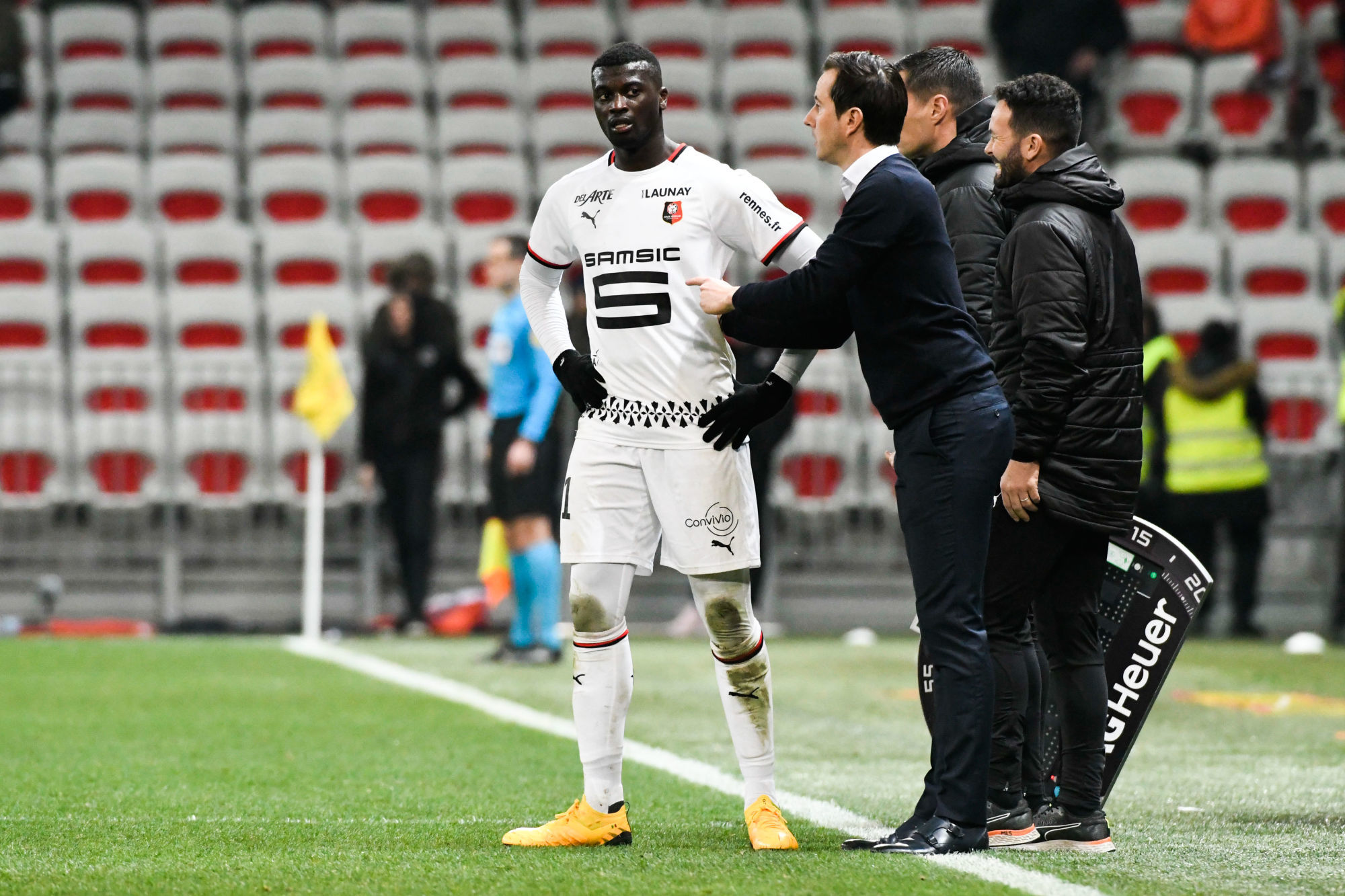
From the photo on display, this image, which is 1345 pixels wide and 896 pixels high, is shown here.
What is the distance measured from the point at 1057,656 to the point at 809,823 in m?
0.82

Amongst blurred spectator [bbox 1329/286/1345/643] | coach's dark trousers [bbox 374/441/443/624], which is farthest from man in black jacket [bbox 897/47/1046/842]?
blurred spectator [bbox 1329/286/1345/643]

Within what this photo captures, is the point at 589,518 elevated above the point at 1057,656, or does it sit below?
above

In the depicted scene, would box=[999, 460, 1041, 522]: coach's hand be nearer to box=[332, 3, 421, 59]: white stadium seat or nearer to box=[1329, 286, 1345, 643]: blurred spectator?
box=[1329, 286, 1345, 643]: blurred spectator

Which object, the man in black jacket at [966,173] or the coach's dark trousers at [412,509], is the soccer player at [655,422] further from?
the coach's dark trousers at [412,509]

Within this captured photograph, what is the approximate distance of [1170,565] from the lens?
4977 millimetres

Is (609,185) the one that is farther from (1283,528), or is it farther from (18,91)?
(18,91)

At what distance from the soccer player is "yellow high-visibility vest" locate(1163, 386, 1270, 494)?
7.87m

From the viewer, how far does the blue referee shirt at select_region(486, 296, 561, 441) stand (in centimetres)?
930

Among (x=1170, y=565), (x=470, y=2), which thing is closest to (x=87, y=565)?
(x=470, y=2)

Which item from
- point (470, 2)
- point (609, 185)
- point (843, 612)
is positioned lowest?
point (843, 612)

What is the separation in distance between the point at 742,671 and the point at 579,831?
1.92 feet

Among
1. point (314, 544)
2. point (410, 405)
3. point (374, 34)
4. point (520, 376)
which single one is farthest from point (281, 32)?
point (520, 376)

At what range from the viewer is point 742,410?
177 inches

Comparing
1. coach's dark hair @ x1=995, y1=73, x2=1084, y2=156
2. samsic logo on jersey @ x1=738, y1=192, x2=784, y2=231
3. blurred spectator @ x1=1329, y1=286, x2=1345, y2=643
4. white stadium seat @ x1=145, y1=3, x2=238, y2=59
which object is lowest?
blurred spectator @ x1=1329, y1=286, x2=1345, y2=643
